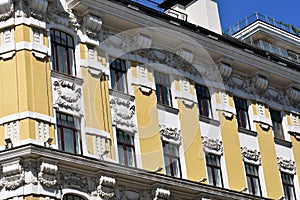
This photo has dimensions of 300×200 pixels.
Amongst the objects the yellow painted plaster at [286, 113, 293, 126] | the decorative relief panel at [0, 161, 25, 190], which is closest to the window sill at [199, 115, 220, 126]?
the yellow painted plaster at [286, 113, 293, 126]

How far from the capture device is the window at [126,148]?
29352mm

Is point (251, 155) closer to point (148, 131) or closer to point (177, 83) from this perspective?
point (177, 83)

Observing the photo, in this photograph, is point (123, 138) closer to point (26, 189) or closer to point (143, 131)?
point (143, 131)

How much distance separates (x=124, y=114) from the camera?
30141 millimetres

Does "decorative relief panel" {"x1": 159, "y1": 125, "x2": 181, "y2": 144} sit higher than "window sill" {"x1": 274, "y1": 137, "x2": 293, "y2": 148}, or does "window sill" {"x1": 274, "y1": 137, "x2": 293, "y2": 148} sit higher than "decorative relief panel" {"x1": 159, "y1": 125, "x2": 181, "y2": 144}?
"window sill" {"x1": 274, "y1": 137, "x2": 293, "y2": 148}

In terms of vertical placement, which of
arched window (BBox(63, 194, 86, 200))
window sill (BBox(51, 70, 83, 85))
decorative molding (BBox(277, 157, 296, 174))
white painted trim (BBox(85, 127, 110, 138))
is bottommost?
arched window (BBox(63, 194, 86, 200))

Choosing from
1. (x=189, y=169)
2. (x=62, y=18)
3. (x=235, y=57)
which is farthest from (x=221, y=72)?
→ (x=62, y=18)

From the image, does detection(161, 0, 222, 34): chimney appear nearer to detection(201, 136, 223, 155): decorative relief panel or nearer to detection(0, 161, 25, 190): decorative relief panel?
detection(201, 136, 223, 155): decorative relief panel

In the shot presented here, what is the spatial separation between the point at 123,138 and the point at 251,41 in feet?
48.6

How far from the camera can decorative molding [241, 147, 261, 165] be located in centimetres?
3416

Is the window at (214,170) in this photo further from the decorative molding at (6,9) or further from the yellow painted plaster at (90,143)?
the decorative molding at (6,9)

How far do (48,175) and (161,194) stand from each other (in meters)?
4.98

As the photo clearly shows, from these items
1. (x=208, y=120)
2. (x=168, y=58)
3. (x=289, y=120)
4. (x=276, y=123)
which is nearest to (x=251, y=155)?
(x=208, y=120)

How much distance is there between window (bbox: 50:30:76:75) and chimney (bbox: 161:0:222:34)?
8683 millimetres
